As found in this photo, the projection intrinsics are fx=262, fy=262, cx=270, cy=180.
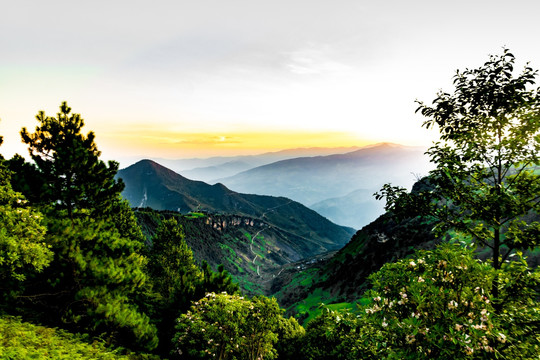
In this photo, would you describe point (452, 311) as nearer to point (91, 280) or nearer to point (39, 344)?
Result: point (39, 344)

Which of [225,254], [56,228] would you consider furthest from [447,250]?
[225,254]

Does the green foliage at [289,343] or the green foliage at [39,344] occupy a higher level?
the green foliage at [39,344]

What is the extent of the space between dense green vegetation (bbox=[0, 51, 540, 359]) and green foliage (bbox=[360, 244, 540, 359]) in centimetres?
4

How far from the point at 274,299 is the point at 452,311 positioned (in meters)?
12.9

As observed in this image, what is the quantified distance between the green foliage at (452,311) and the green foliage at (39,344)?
39.9 feet

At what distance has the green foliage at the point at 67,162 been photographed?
1767 centimetres

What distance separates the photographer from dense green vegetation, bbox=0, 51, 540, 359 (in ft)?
23.4

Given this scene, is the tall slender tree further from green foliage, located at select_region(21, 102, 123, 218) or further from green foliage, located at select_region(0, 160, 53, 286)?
green foliage, located at select_region(21, 102, 123, 218)

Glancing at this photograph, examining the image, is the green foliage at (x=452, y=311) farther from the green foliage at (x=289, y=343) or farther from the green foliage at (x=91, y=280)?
the green foliage at (x=289, y=343)

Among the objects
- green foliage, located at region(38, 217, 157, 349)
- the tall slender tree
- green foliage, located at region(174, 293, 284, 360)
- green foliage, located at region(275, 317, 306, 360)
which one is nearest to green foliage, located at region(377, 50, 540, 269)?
the tall slender tree

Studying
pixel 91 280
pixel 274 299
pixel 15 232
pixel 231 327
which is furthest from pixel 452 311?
pixel 91 280

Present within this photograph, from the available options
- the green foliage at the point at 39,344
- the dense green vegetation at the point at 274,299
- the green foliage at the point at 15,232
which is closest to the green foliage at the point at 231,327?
the dense green vegetation at the point at 274,299

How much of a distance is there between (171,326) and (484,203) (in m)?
28.6

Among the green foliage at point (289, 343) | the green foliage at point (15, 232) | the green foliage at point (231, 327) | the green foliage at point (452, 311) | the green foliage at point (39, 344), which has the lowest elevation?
the green foliage at point (289, 343)
